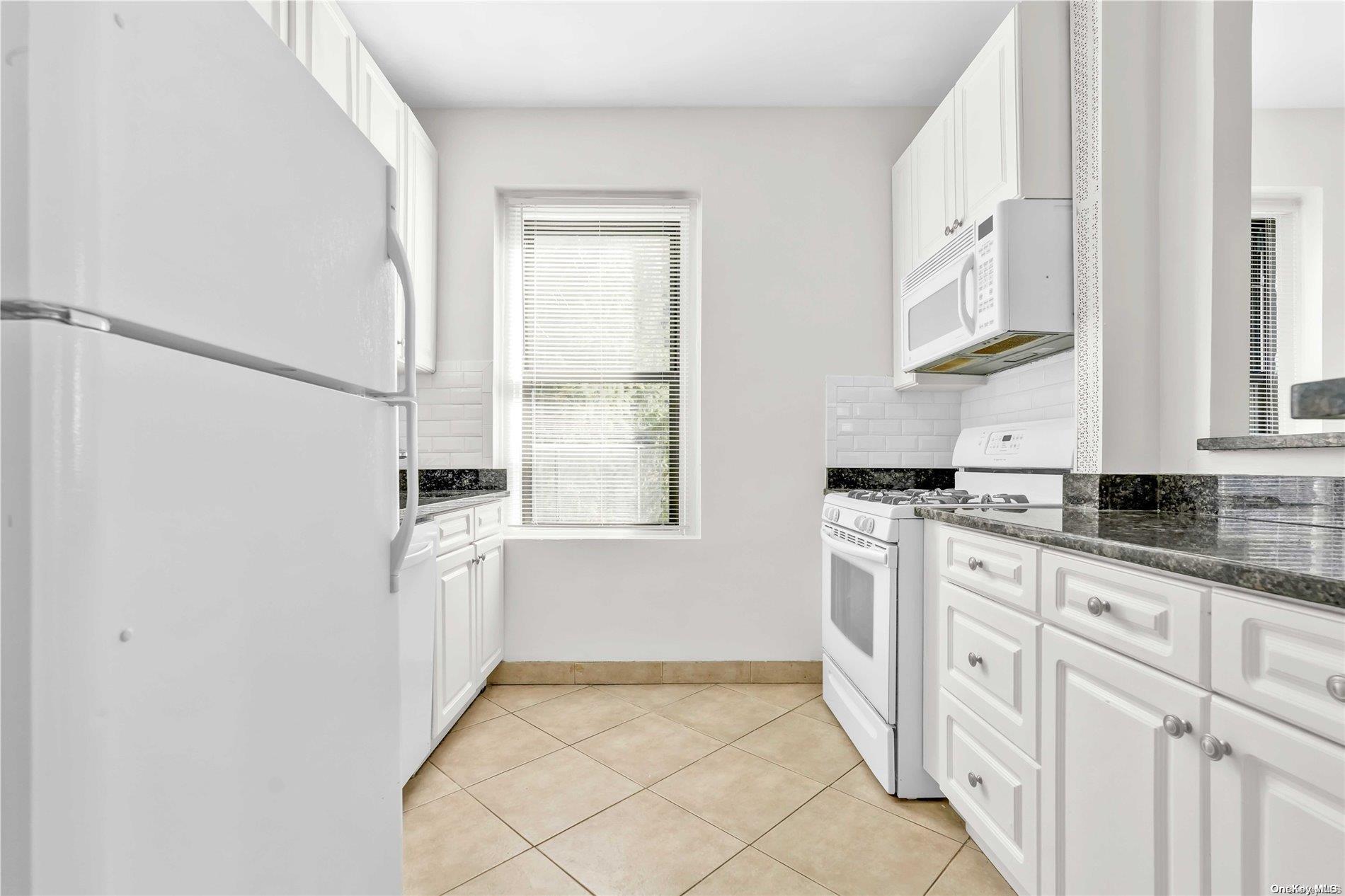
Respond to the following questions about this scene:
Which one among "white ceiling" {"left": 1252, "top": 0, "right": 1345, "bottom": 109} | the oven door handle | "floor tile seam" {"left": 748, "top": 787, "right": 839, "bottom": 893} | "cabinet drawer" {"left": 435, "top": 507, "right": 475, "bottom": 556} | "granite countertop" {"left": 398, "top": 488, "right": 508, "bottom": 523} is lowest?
"floor tile seam" {"left": 748, "top": 787, "right": 839, "bottom": 893}

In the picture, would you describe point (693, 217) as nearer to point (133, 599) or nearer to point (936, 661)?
point (936, 661)

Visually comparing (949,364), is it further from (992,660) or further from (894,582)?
(992,660)

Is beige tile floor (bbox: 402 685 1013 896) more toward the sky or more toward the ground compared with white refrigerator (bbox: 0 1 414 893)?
more toward the ground

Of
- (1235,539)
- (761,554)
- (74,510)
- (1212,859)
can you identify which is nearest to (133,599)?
(74,510)

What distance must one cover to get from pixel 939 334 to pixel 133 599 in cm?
233

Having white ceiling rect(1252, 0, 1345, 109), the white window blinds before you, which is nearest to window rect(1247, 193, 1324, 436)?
the white window blinds

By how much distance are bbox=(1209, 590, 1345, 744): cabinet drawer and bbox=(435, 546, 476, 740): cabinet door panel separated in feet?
6.41

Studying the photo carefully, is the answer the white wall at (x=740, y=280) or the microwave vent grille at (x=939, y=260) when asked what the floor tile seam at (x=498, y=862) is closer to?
the white wall at (x=740, y=280)

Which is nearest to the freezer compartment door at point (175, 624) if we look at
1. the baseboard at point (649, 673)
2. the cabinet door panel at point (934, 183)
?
the baseboard at point (649, 673)

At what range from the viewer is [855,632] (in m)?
2.17

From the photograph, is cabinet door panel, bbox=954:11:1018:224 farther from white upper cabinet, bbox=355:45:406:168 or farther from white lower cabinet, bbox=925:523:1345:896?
white upper cabinet, bbox=355:45:406:168

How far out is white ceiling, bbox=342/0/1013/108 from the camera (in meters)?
2.23

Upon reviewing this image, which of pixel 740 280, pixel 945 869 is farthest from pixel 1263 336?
pixel 740 280

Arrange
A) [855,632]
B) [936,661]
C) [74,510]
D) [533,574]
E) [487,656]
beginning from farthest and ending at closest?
[533,574]
[487,656]
[855,632]
[936,661]
[74,510]
